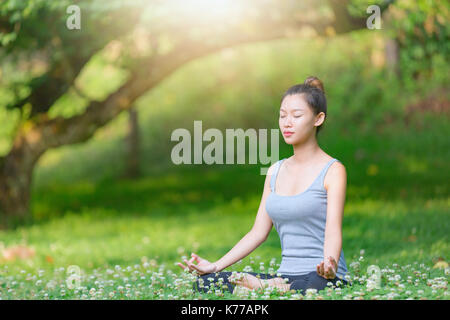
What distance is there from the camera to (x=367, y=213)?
10125 millimetres

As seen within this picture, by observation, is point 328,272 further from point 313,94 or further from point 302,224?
point 313,94

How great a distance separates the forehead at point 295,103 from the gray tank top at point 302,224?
404 mm

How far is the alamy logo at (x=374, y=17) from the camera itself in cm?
909

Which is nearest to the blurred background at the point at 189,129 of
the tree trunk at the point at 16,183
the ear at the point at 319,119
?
the tree trunk at the point at 16,183

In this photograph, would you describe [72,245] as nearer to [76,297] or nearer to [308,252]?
[76,297]

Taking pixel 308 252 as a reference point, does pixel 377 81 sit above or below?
above

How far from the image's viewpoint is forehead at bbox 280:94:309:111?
4480 mm

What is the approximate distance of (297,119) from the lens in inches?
176

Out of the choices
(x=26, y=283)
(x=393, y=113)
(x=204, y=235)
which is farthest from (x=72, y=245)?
(x=393, y=113)

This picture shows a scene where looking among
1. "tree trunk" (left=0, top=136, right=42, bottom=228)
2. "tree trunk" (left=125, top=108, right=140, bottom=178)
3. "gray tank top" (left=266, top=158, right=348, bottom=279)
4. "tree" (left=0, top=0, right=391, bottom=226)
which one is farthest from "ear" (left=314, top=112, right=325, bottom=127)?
"tree trunk" (left=125, top=108, right=140, bottom=178)

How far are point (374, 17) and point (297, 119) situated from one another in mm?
5656

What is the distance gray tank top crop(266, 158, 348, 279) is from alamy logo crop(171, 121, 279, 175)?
556 inches

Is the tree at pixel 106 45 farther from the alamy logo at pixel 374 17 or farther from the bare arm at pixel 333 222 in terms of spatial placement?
the bare arm at pixel 333 222
